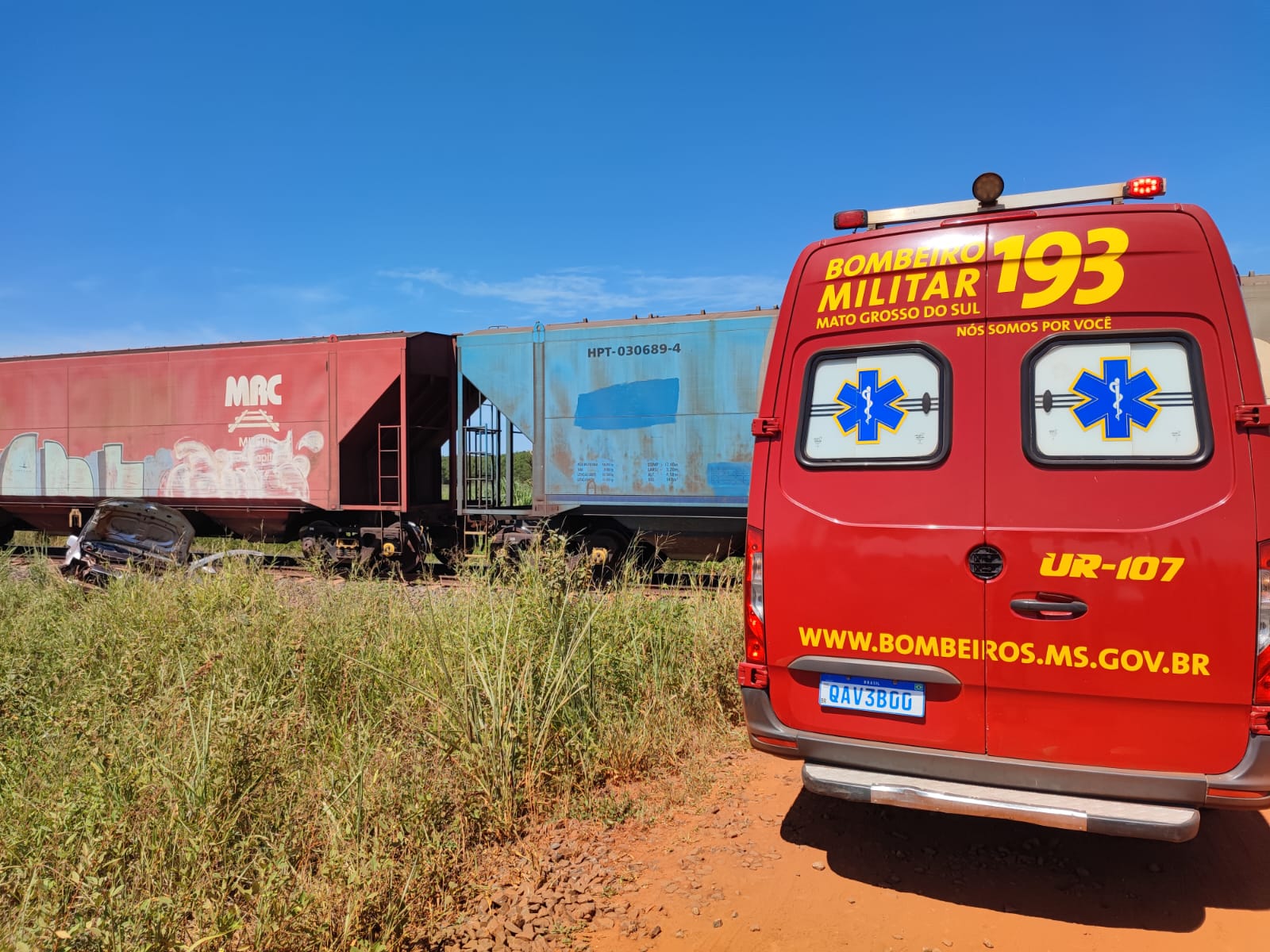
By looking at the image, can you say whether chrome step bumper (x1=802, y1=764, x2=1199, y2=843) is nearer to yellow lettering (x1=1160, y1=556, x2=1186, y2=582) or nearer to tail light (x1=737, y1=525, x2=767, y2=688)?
tail light (x1=737, y1=525, x2=767, y2=688)

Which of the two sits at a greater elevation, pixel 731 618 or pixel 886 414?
pixel 886 414

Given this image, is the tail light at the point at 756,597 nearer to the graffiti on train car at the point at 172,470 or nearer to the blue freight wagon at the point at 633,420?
the blue freight wagon at the point at 633,420

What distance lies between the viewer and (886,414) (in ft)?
11.2

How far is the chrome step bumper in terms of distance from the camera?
2.86 metres

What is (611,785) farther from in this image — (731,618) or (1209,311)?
(1209,311)

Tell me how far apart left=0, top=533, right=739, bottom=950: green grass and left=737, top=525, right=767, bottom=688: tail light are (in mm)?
1101

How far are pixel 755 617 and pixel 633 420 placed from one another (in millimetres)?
7714

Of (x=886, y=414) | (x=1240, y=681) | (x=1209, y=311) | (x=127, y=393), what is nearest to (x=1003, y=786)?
(x=1240, y=681)

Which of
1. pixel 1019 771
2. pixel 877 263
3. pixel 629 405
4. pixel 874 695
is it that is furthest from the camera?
pixel 629 405

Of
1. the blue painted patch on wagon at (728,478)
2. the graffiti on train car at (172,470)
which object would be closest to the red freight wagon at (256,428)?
the graffiti on train car at (172,470)

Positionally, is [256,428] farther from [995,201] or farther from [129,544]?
[995,201]

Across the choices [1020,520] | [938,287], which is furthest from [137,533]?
[1020,520]

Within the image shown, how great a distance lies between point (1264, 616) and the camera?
280 cm

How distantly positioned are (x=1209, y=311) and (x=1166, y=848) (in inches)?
94.5
